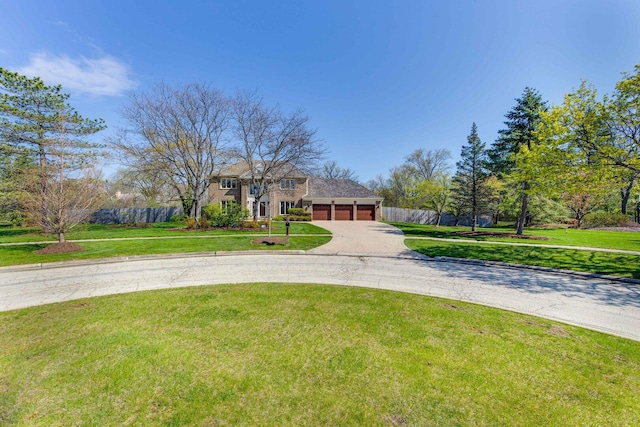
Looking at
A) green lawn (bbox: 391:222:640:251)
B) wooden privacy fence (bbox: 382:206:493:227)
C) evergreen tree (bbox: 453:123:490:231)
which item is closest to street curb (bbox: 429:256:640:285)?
green lawn (bbox: 391:222:640:251)

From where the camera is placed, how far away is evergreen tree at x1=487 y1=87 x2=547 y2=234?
17812mm

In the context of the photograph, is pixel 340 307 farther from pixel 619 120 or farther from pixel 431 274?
pixel 619 120

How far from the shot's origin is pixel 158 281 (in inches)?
285

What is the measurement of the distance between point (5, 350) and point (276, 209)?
26.7m

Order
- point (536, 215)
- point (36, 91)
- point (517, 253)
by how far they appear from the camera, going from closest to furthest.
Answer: point (517, 253) < point (36, 91) < point (536, 215)

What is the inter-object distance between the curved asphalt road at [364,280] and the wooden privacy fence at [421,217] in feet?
75.8

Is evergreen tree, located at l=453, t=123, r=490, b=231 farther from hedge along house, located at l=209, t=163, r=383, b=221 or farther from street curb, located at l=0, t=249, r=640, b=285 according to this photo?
street curb, located at l=0, t=249, r=640, b=285

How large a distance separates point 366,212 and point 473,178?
11918 millimetres

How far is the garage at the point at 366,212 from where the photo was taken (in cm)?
3053

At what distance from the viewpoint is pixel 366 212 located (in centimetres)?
3059

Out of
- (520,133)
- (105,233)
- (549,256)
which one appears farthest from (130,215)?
(520,133)

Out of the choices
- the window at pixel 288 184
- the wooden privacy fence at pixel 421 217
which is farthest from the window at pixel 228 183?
the wooden privacy fence at pixel 421 217

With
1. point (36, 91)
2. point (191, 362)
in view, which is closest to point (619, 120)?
point (191, 362)

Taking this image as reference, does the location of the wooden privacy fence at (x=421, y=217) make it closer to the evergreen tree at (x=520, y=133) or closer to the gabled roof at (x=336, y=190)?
the gabled roof at (x=336, y=190)
